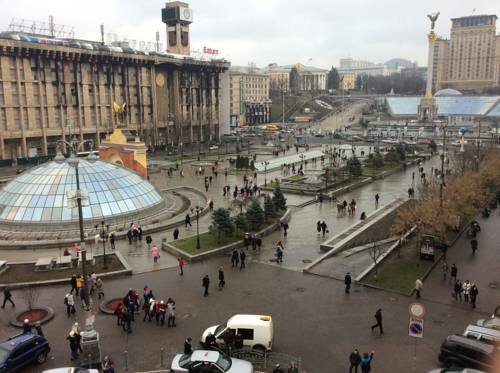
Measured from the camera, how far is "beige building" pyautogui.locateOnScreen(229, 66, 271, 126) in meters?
132

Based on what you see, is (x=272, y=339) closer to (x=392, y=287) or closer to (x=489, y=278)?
(x=392, y=287)

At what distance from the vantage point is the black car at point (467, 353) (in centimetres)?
1381

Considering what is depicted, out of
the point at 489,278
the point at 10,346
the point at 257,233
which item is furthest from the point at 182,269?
the point at 489,278

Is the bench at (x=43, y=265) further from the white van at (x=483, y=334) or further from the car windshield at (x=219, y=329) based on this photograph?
the white van at (x=483, y=334)

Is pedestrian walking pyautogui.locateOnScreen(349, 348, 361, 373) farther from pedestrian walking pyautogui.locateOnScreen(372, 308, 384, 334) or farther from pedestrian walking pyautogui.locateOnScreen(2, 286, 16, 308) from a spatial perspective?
pedestrian walking pyautogui.locateOnScreen(2, 286, 16, 308)

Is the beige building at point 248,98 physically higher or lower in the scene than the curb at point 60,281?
higher

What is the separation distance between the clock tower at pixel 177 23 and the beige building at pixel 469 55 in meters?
122

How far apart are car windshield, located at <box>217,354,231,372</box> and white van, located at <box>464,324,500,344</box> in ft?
25.3

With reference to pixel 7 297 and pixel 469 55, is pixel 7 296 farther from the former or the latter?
pixel 469 55

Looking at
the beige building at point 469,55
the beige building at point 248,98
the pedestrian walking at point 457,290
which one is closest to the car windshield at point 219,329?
the pedestrian walking at point 457,290

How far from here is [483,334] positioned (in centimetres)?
1486

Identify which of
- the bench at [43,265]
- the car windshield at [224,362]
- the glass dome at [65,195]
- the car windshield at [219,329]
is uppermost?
the glass dome at [65,195]

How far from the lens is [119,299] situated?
1934 cm

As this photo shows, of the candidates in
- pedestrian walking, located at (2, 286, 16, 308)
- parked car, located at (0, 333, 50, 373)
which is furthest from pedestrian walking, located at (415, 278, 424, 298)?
pedestrian walking, located at (2, 286, 16, 308)
